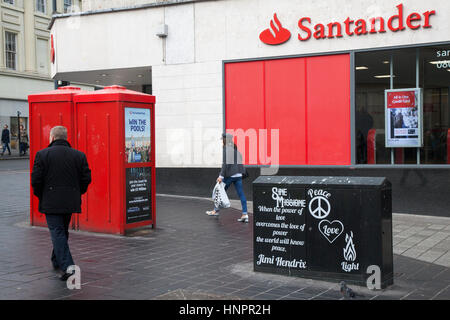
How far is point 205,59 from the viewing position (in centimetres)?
1389

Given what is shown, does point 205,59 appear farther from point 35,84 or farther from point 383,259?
point 35,84

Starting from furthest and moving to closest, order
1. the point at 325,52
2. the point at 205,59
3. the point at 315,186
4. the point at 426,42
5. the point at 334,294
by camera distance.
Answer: the point at 205,59 < the point at 325,52 < the point at 426,42 < the point at 315,186 < the point at 334,294

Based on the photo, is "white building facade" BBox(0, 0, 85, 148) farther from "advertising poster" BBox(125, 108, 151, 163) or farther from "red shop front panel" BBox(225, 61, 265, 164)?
"advertising poster" BBox(125, 108, 151, 163)

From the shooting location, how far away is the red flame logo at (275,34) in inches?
505

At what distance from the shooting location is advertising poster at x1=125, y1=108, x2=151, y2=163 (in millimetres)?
9367

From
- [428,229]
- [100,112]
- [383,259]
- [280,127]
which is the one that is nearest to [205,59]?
[280,127]

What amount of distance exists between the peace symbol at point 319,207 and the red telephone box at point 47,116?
16.8ft

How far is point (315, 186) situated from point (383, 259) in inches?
41.6

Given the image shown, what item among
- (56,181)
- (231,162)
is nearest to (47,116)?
(231,162)

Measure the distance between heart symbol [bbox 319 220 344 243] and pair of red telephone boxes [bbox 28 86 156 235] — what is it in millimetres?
4140

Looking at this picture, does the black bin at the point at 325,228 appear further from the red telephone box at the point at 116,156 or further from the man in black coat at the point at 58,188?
the red telephone box at the point at 116,156

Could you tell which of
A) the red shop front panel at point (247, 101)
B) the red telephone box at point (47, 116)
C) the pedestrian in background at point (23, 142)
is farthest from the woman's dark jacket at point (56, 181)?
the pedestrian in background at point (23, 142)

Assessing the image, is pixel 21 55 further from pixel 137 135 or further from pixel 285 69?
pixel 137 135

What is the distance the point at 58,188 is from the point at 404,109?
795 centimetres
